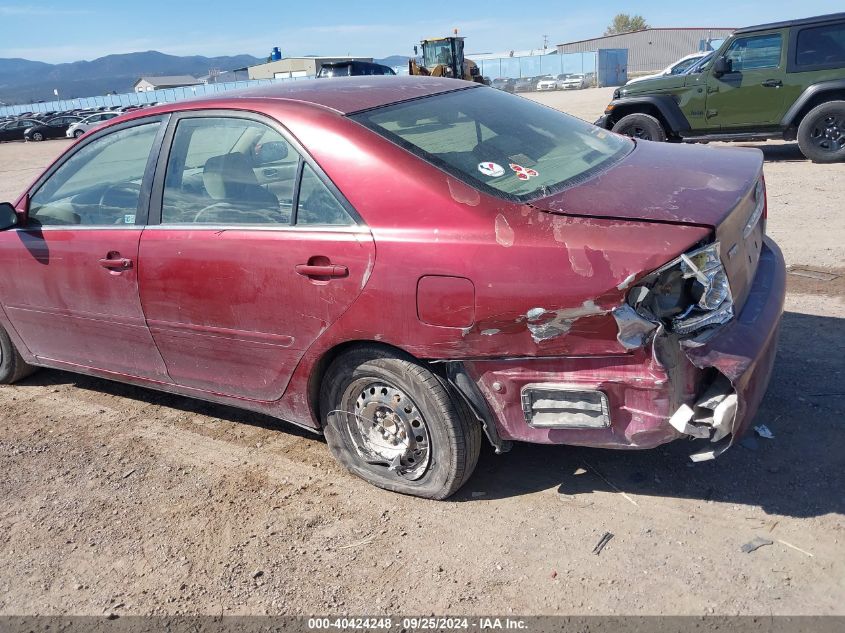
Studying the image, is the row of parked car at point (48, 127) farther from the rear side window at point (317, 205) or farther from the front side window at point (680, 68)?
the rear side window at point (317, 205)

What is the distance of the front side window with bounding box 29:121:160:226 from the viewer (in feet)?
12.1

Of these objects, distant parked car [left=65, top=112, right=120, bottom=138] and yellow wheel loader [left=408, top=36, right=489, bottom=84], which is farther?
distant parked car [left=65, top=112, right=120, bottom=138]

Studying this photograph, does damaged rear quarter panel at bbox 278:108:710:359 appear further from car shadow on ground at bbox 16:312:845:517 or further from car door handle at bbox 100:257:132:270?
car door handle at bbox 100:257:132:270

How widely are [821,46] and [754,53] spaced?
81 cm

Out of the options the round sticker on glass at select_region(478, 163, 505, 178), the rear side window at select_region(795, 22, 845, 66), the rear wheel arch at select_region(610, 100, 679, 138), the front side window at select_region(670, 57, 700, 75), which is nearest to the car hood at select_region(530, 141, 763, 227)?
the round sticker on glass at select_region(478, 163, 505, 178)

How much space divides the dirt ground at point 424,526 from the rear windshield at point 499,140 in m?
1.31

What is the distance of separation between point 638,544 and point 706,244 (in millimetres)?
1141

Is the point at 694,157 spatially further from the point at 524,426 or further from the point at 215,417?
the point at 215,417

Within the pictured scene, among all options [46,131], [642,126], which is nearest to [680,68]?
[642,126]

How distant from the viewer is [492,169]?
295 centimetres

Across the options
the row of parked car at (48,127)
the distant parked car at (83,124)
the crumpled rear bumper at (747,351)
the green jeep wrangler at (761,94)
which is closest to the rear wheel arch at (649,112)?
the green jeep wrangler at (761,94)

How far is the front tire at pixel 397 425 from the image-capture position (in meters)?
2.91

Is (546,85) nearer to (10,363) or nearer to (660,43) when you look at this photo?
(660,43)

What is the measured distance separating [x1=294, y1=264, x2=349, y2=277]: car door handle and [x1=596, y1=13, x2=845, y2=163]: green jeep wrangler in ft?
29.5
